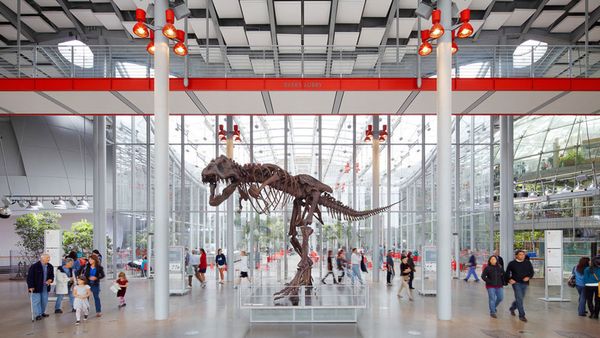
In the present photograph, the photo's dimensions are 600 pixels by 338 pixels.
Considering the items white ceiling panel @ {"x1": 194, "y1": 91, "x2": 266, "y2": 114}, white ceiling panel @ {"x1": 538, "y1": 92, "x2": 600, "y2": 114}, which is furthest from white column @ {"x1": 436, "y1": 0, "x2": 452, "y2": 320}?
white ceiling panel @ {"x1": 194, "y1": 91, "x2": 266, "y2": 114}

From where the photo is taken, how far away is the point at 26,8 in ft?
57.0

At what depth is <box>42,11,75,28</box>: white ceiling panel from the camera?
710 inches

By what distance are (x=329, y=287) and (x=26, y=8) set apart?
14106 millimetres

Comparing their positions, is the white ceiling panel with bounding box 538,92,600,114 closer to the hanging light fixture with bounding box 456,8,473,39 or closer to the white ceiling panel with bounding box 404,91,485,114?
the white ceiling panel with bounding box 404,91,485,114

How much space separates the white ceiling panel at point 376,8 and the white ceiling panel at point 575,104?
5.68 metres

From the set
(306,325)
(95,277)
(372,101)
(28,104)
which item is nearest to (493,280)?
(306,325)

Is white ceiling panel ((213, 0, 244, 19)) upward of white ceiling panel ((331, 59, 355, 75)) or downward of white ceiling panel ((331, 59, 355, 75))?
upward

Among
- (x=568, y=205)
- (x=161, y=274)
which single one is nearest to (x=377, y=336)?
(x=161, y=274)

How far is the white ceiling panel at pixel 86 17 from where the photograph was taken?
1788cm

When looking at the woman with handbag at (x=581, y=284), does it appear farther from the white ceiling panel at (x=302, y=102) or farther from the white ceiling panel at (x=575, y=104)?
the white ceiling panel at (x=302, y=102)

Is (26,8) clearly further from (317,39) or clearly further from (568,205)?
(568,205)

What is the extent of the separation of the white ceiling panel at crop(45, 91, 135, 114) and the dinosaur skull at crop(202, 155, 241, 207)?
4.90 metres

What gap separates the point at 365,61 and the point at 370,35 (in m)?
2.18

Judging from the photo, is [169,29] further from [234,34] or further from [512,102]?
[512,102]
